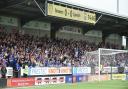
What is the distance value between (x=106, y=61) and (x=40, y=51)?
27.9 ft

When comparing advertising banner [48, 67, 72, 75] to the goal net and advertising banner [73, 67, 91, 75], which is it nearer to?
advertising banner [73, 67, 91, 75]

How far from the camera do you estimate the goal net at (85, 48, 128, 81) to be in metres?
38.6

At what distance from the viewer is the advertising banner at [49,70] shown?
30.8m

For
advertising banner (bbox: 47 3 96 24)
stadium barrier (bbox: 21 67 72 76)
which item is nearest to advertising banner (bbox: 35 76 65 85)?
stadium barrier (bbox: 21 67 72 76)

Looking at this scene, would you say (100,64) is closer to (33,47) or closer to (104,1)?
(33,47)

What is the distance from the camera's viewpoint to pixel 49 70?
32.5 metres

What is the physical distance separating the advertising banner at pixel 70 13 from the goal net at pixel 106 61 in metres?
4.11

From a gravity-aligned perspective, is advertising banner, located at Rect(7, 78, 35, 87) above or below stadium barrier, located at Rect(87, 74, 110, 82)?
above

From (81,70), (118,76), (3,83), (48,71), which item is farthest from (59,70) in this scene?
(118,76)

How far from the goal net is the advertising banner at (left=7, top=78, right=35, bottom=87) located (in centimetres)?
932

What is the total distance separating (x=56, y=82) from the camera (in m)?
33.2

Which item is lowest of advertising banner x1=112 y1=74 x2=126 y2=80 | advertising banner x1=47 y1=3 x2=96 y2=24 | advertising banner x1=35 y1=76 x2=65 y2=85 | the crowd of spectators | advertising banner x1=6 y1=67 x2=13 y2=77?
advertising banner x1=112 y1=74 x2=126 y2=80

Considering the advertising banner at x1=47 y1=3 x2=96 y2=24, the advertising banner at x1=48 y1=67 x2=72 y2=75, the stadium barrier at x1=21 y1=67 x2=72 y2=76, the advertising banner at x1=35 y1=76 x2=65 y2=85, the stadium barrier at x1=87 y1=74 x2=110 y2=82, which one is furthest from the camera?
the stadium barrier at x1=87 y1=74 x2=110 y2=82

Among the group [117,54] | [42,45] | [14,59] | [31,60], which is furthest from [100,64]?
[14,59]
